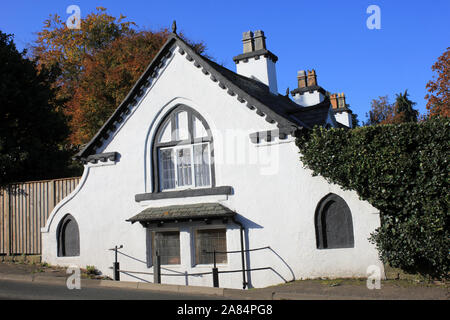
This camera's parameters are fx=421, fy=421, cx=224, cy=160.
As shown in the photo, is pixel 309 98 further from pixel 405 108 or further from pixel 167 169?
pixel 405 108

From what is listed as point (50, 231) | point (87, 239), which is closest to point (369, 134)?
point (87, 239)

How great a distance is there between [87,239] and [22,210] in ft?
9.37

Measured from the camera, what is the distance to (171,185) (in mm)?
14711

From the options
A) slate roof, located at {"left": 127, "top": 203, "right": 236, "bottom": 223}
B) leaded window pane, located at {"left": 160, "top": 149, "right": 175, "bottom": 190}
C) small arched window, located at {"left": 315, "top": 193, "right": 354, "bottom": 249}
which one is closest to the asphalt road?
slate roof, located at {"left": 127, "top": 203, "right": 236, "bottom": 223}

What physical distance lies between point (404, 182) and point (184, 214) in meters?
6.54

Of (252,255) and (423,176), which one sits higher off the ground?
(423,176)

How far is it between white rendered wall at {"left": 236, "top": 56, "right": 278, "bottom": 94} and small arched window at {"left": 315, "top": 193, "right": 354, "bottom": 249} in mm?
8948

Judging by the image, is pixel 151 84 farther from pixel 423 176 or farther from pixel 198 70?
pixel 423 176

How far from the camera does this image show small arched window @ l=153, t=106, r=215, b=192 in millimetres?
14289

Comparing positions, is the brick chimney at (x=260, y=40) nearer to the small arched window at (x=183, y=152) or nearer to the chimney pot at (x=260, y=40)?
the chimney pot at (x=260, y=40)

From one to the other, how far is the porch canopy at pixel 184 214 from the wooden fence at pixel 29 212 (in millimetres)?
3354

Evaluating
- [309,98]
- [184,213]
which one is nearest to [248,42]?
[309,98]

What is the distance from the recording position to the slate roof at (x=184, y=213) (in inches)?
515

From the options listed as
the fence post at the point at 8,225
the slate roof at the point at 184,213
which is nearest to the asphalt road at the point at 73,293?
the slate roof at the point at 184,213
